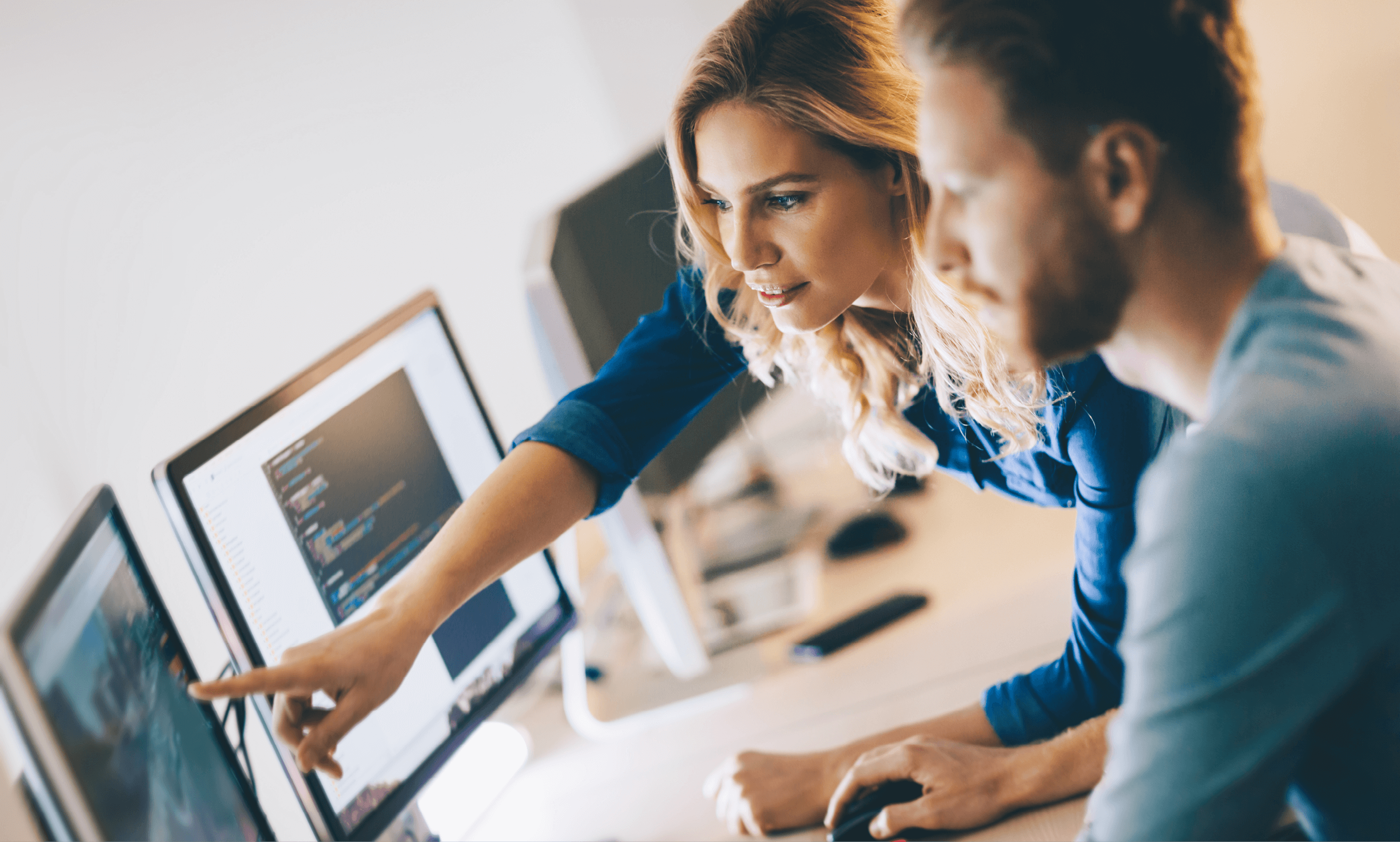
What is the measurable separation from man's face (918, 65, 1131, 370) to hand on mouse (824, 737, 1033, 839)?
0.47 m

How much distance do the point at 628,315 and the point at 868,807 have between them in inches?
29.3

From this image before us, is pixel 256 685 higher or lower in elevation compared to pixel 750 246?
lower

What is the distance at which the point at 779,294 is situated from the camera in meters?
0.97

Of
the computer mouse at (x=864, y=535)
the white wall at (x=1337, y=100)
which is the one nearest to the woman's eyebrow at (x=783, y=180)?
the computer mouse at (x=864, y=535)

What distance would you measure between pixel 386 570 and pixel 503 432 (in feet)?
3.44

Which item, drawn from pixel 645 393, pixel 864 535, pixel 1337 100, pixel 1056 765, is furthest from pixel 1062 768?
pixel 1337 100

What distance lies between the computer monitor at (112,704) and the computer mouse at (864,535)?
0.90 meters

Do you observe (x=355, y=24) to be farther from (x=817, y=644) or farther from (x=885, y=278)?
(x=817, y=644)

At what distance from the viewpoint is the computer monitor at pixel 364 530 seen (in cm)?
82

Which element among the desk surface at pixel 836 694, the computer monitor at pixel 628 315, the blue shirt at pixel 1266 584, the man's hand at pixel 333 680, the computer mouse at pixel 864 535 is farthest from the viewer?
the computer mouse at pixel 864 535

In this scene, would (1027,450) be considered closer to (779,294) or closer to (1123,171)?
(779,294)

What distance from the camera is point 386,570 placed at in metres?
0.96

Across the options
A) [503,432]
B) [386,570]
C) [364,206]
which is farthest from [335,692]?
[503,432]

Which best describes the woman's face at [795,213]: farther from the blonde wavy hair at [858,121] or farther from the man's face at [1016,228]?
the man's face at [1016,228]
